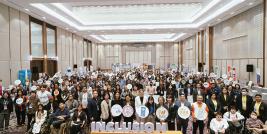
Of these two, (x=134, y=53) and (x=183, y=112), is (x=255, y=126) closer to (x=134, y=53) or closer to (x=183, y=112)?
(x=183, y=112)

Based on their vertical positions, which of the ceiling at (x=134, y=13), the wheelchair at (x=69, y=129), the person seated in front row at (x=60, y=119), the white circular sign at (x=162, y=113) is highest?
the ceiling at (x=134, y=13)

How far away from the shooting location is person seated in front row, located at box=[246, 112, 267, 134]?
673cm

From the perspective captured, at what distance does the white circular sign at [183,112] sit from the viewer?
23.4ft

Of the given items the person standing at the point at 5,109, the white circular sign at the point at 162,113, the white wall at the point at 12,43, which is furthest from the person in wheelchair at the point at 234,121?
the white wall at the point at 12,43

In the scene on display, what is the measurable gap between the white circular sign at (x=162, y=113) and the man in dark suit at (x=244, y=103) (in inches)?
110

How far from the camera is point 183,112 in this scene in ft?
23.5

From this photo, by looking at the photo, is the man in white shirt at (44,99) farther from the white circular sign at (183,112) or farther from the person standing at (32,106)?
the white circular sign at (183,112)

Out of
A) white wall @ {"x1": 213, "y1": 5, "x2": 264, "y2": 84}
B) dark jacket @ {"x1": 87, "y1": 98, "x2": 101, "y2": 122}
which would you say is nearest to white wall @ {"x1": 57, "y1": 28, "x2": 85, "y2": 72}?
white wall @ {"x1": 213, "y1": 5, "x2": 264, "y2": 84}

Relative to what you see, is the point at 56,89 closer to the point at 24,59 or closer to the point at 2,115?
the point at 2,115

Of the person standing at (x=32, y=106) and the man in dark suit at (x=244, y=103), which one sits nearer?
the man in dark suit at (x=244, y=103)

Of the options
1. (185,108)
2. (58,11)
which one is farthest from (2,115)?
(58,11)

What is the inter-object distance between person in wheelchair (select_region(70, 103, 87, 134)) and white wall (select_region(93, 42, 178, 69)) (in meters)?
35.3

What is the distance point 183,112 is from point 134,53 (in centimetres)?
3652

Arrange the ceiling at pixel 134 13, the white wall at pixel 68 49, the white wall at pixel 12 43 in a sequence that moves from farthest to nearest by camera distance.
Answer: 1. the white wall at pixel 68 49
2. the ceiling at pixel 134 13
3. the white wall at pixel 12 43
